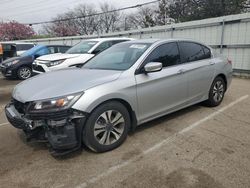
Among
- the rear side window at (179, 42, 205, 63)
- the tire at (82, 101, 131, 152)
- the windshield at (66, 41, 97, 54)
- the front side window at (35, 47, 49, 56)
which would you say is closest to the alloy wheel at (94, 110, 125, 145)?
the tire at (82, 101, 131, 152)

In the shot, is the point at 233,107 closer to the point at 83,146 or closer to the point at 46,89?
the point at 83,146

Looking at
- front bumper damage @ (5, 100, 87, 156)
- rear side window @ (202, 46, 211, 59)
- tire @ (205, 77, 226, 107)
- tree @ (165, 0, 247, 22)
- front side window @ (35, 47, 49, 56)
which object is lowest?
tire @ (205, 77, 226, 107)

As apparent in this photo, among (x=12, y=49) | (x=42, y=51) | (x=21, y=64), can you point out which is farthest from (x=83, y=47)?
(x=12, y=49)

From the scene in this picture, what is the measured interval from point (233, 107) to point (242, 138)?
71.1 inches

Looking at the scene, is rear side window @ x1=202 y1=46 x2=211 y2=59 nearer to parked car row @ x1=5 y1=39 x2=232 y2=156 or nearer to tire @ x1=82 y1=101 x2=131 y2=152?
parked car row @ x1=5 y1=39 x2=232 y2=156

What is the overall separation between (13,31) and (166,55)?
49.7 m

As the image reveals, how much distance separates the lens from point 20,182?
3035mm

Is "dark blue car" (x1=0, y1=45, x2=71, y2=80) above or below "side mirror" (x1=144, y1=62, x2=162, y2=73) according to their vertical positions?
below

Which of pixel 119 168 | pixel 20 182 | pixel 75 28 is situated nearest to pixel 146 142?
pixel 119 168

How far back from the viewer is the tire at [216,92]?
18.2 ft

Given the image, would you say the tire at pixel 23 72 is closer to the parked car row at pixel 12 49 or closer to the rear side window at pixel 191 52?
the parked car row at pixel 12 49

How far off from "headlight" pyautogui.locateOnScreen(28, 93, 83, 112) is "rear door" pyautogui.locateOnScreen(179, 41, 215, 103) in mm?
2338

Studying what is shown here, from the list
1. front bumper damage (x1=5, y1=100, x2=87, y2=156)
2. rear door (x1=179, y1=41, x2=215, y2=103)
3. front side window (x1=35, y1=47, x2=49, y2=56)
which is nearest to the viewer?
front bumper damage (x1=5, y1=100, x2=87, y2=156)

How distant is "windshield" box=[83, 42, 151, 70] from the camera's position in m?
4.22
